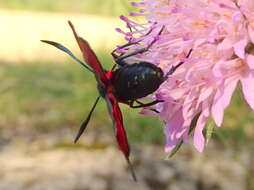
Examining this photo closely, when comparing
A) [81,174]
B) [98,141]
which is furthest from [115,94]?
[98,141]

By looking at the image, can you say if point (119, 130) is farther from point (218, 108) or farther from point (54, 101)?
point (54, 101)

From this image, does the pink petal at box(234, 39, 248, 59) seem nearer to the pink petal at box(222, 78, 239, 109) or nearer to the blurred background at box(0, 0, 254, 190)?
the pink petal at box(222, 78, 239, 109)

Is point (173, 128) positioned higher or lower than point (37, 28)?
higher

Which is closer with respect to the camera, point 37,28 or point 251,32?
point 251,32

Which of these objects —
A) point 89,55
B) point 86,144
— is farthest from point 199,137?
point 86,144

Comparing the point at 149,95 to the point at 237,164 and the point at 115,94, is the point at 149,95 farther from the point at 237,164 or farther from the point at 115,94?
the point at 237,164

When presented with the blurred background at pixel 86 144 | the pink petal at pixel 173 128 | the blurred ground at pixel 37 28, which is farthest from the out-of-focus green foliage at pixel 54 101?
the pink petal at pixel 173 128

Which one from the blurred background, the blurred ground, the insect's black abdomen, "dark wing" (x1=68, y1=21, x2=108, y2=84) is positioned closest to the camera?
"dark wing" (x1=68, y1=21, x2=108, y2=84)

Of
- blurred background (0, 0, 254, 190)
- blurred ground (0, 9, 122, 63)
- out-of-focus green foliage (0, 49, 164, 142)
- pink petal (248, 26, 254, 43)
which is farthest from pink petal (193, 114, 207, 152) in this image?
blurred ground (0, 9, 122, 63)
